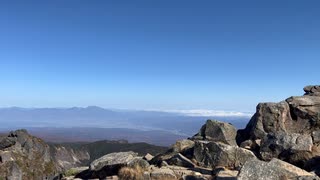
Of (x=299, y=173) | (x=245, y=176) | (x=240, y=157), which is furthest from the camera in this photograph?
(x=240, y=157)

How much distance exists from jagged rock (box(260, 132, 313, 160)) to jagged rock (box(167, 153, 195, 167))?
6.03m

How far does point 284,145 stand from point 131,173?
1249 centimetres

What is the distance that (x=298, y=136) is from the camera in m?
34.2

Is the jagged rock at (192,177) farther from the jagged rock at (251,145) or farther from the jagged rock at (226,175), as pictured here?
the jagged rock at (251,145)

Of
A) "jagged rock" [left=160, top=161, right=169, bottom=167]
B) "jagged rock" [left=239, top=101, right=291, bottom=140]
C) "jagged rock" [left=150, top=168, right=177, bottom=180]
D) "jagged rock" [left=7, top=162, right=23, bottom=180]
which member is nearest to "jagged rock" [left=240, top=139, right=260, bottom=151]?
"jagged rock" [left=239, top=101, right=291, bottom=140]

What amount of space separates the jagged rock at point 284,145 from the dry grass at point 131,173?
1018 centimetres

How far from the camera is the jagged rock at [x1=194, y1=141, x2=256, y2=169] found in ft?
109

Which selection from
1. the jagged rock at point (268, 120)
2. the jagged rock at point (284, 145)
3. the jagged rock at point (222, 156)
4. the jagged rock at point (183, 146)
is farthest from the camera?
the jagged rock at point (268, 120)

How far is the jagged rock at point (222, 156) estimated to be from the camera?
3338 centimetres

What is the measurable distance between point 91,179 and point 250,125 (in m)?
20.2

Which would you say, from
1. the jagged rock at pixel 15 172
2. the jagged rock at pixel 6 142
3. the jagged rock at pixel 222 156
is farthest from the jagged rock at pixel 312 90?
the jagged rock at pixel 6 142

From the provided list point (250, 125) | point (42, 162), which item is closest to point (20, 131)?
point (42, 162)

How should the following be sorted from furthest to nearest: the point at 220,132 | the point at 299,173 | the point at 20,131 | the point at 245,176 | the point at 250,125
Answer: the point at 20,131, the point at 250,125, the point at 220,132, the point at 299,173, the point at 245,176

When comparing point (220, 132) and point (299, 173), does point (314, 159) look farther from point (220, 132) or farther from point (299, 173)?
point (220, 132)
